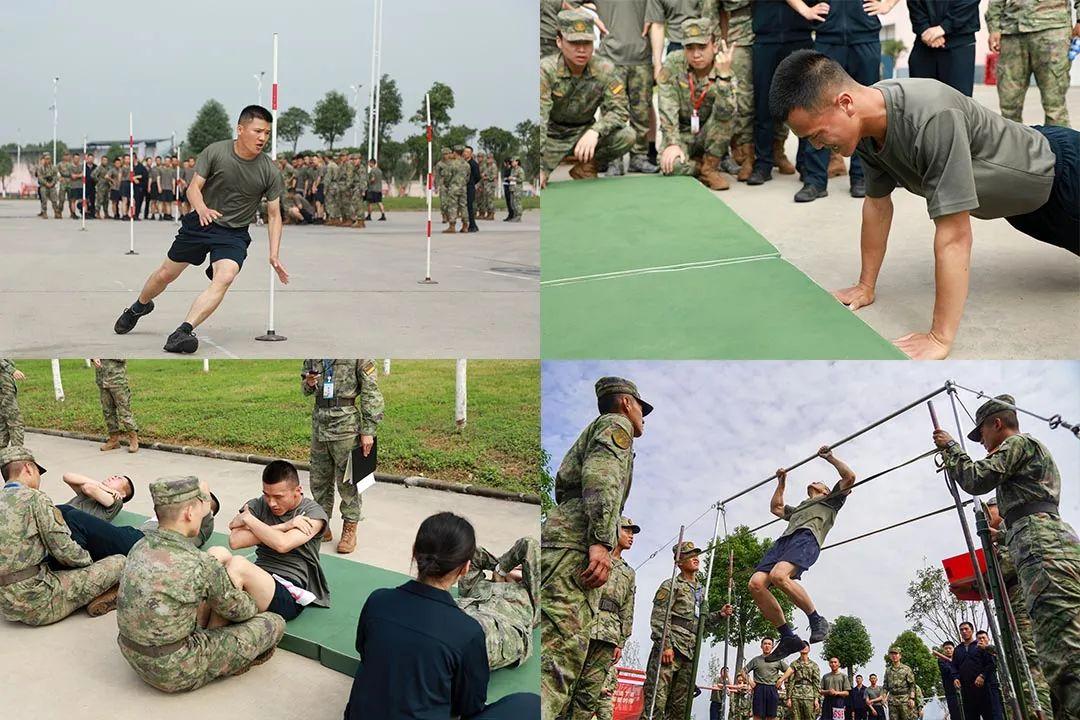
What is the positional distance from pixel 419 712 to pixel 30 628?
227 cm

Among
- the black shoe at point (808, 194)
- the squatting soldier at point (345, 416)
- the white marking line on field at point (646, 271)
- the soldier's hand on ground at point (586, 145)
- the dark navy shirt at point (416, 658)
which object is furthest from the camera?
the soldier's hand on ground at point (586, 145)

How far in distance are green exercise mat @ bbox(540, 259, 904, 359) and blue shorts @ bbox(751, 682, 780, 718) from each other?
1.18 meters

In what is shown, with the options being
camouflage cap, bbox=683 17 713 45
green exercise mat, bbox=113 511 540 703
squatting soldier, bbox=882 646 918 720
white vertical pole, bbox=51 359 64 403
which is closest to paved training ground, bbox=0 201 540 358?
white vertical pole, bbox=51 359 64 403

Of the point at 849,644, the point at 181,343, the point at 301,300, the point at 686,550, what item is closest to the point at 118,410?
the point at 301,300

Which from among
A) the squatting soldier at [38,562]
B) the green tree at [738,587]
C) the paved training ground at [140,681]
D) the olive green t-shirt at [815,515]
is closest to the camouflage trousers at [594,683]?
the green tree at [738,587]

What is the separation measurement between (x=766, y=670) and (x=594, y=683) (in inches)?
24.0

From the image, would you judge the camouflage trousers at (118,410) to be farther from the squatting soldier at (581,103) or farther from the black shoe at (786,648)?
the black shoe at (786,648)

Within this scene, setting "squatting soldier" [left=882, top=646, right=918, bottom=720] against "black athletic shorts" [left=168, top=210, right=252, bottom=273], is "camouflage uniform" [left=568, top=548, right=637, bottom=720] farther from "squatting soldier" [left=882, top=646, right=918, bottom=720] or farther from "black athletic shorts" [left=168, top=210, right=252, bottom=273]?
"black athletic shorts" [left=168, top=210, right=252, bottom=273]

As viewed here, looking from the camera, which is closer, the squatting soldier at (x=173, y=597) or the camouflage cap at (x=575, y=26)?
the squatting soldier at (x=173, y=597)

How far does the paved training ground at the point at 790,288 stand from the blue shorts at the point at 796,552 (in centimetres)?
68

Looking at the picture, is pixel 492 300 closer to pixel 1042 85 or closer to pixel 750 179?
pixel 750 179

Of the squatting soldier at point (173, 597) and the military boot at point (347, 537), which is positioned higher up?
the squatting soldier at point (173, 597)

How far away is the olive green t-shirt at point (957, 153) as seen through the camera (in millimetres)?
3586

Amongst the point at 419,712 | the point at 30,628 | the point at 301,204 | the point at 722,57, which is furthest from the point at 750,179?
the point at 301,204
